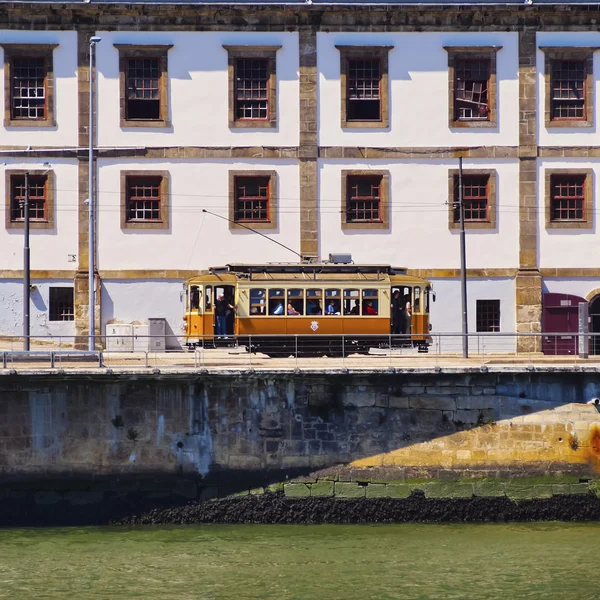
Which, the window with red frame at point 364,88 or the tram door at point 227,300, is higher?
the window with red frame at point 364,88

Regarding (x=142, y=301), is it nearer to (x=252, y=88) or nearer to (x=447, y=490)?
(x=252, y=88)

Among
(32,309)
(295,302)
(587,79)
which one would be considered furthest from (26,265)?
(587,79)

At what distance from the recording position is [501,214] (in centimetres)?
4872

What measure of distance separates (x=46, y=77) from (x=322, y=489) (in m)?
19.6

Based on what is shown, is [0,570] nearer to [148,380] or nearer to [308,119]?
[148,380]

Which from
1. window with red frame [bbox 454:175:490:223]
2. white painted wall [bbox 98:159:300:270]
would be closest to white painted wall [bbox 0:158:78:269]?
white painted wall [bbox 98:159:300:270]

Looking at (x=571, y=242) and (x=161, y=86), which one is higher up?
(x=161, y=86)

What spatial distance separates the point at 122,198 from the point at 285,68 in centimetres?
705

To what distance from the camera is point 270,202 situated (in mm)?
48438

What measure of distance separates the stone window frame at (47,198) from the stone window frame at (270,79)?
6.37 meters

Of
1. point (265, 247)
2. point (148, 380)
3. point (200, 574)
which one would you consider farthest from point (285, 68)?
point (200, 574)

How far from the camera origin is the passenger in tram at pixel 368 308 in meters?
42.4

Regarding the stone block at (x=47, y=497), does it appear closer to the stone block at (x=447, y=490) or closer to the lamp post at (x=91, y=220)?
the stone block at (x=447, y=490)

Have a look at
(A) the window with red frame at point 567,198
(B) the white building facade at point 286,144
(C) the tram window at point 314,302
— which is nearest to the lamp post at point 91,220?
(B) the white building facade at point 286,144
